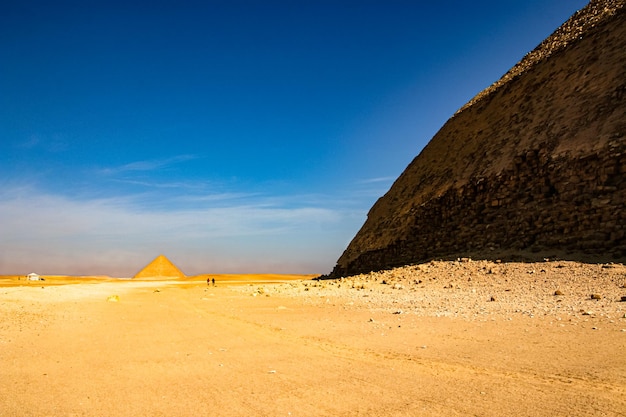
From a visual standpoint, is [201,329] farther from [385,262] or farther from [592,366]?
[385,262]

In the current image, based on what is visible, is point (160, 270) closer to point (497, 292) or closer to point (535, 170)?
point (535, 170)

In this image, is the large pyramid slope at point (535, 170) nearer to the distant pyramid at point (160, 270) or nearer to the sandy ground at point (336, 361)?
the sandy ground at point (336, 361)

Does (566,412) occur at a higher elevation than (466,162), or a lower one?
lower

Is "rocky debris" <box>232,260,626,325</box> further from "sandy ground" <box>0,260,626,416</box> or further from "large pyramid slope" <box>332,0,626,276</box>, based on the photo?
"large pyramid slope" <box>332,0,626,276</box>

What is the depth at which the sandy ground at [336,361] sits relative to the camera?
139 inches

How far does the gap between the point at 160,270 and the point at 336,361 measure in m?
99.2

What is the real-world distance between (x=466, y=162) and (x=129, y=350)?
21.5 meters

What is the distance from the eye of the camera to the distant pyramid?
313 ft

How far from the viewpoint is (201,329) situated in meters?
8.38

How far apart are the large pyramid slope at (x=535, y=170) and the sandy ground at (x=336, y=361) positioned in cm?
548

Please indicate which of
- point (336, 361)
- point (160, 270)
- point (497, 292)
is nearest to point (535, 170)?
point (497, 292)

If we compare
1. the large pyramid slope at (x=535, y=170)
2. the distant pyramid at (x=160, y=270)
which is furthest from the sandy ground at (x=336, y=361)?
the distant pyramid at (x=160, y=270)

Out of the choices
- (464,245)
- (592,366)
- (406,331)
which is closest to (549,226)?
(464,245)

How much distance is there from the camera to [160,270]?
96.3m
